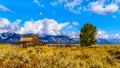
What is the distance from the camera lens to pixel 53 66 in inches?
555

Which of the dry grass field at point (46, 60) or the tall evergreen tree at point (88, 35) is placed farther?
the tall evergreen tree at point (88, 35)

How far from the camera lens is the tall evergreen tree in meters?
118

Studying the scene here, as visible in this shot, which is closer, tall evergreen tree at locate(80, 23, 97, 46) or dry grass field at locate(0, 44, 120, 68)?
dry grass field at locate(0, 44, 120, 68)

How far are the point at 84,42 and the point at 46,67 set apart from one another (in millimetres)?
106517

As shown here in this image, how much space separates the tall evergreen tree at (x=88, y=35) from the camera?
11810 cm

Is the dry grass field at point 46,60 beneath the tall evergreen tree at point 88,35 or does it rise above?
beneath

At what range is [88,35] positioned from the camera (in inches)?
4764

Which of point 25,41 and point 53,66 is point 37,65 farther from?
point 25,41

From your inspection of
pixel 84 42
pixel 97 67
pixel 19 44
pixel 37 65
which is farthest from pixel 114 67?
pixel 19 44

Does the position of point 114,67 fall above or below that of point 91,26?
below

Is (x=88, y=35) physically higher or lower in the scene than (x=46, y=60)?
higher

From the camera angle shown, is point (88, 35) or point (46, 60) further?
point (88, 35)

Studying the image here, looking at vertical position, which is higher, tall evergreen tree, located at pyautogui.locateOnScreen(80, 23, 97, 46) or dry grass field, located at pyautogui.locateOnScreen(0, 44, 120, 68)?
tall evergreen tree, located at pyautogui.locateOnScreen(80, 23, 97, 46)

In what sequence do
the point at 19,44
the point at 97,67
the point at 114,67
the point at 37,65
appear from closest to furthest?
the point at 37,65 < the point at 97,67 < the point at 114,67 < the point at 19,44
